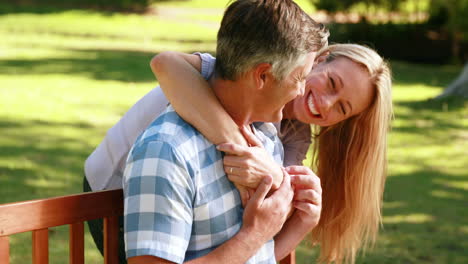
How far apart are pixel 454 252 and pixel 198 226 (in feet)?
13.3

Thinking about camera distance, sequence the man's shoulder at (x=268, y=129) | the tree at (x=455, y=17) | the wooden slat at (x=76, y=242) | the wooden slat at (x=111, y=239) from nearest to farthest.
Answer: the wooden slat at (x=76, y=242)
the wooden slat at (x=111, y=239)
the man's shoulder at (x=268, y=129)
the tree at (x=455, y=17)

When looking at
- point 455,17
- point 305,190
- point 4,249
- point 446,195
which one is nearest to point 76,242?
point 4,249

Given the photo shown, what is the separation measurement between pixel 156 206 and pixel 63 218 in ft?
1.28

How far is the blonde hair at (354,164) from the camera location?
115 inches

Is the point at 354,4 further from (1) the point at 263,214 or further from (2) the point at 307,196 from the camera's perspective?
(1) the point at 263,214

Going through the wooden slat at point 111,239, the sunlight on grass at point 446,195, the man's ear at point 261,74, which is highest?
the man's ear at point 261,74

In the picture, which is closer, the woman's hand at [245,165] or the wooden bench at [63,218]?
the wooden bench at [63,218]

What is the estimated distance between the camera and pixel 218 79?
7.66 ft

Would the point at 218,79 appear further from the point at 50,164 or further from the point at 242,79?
the point at 50,164

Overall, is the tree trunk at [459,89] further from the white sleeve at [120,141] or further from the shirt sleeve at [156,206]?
the shirt sleeve at [156,206]

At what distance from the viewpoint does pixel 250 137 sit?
243 centimetres

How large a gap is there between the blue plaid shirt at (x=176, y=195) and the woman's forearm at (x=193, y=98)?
32mm

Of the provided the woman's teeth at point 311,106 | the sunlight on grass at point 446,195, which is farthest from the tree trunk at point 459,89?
the woman's teeth at point 311,106

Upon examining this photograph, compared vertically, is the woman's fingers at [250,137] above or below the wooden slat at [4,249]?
above
